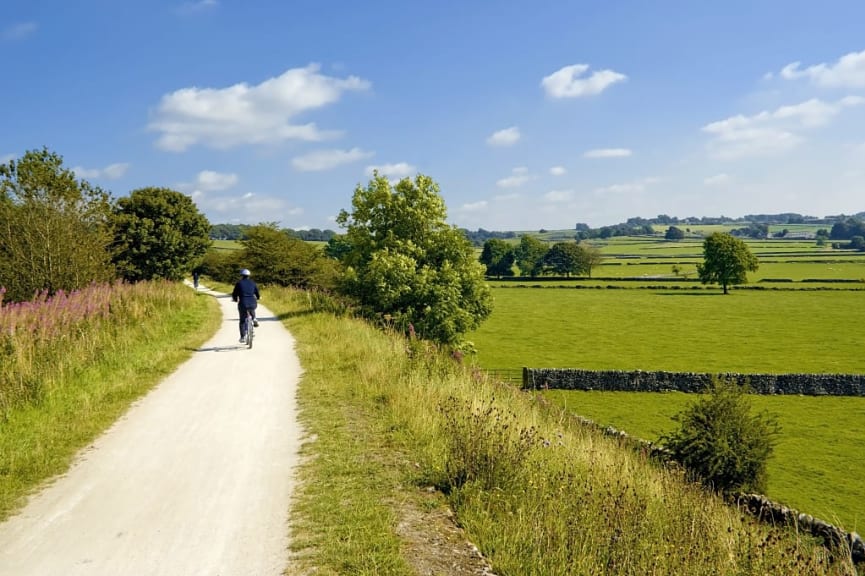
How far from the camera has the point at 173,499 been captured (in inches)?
227

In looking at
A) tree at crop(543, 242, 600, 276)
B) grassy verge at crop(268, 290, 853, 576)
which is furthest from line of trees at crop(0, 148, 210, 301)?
tree at crop(543, 242, 600, 276)

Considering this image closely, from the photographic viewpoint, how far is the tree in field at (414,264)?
32375mm

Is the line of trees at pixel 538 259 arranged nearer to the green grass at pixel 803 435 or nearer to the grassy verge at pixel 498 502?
the green grass at pixel 803 435

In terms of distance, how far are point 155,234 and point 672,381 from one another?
37892 mm

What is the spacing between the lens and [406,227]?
35656 mm

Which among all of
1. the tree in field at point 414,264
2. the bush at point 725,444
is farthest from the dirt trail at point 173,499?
the tree in field at point 414,264

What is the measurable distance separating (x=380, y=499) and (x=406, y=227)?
3070 centimetres

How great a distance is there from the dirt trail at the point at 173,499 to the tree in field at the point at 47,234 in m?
12.4

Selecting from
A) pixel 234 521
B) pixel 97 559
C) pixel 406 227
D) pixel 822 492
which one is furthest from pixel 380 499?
pixel 406 227

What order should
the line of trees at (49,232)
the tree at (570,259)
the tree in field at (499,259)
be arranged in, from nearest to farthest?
the line of trees at (49,232)
the tree at (570,259)
the tree in field at (499,259)

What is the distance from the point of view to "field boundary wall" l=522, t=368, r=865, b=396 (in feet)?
114

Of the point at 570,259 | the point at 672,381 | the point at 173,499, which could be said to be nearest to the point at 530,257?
the point at 570,259

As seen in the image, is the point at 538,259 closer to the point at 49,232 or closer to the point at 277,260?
the point at 277,260

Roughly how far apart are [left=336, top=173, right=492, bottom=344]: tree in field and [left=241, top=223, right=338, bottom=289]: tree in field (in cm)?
759
